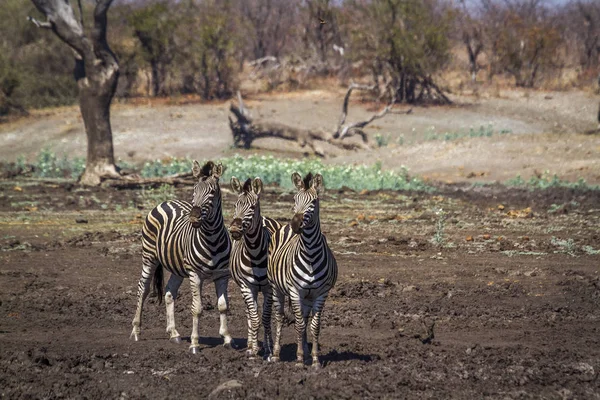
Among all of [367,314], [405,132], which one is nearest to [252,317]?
[367,314]

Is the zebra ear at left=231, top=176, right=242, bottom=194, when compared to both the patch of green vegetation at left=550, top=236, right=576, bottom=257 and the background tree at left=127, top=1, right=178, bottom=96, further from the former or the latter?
the background tree at left=127, top=1, right=178, bottom=96

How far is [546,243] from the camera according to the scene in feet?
48.6

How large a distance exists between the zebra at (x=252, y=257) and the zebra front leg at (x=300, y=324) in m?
0.50

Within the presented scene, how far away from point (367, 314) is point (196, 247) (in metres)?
2.46

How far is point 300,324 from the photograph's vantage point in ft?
25.9

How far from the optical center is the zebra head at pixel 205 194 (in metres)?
8.17

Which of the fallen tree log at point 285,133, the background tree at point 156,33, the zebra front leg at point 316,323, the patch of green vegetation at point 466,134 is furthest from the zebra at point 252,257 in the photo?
the background tree at point 156,33

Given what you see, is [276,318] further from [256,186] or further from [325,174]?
[325,174]

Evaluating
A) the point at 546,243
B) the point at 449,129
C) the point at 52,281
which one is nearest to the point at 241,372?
the point at 52,281

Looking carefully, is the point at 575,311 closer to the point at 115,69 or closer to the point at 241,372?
the point at 241,372

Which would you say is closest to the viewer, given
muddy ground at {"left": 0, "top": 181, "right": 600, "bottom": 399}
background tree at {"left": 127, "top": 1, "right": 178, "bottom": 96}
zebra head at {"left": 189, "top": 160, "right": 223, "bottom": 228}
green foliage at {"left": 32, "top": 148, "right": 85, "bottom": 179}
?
muddy ground at {"left": 0, "top": 181, "right": 600, "bottom": 399}

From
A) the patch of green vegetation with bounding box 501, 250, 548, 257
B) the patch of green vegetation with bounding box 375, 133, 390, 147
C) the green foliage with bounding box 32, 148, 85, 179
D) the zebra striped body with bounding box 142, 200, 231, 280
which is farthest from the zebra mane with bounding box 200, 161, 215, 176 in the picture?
the patch of green vegetation with bounding box 375, 133, 390, 147

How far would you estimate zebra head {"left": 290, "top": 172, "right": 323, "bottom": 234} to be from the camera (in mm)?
7392

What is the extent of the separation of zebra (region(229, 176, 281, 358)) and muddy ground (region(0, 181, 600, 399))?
33 centimetres
